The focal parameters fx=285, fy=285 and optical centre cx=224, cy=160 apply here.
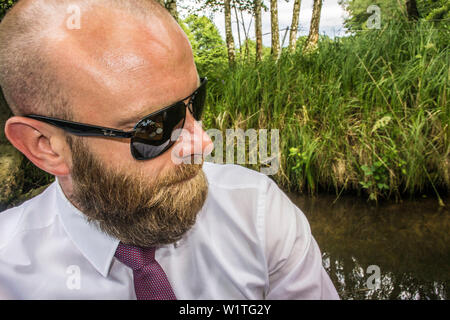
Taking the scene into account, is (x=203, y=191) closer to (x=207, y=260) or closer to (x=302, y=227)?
(x=207, y=260)

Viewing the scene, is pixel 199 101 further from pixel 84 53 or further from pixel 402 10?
pixel 402 10

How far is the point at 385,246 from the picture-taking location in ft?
7.55

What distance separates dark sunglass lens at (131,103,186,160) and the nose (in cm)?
3

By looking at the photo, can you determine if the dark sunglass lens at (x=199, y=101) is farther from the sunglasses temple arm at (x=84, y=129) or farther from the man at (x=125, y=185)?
the sunglasses temple arm at (x=84, y=129)

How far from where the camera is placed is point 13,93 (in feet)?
3.16

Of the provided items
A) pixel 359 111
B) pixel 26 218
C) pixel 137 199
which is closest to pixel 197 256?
pixel 137 199

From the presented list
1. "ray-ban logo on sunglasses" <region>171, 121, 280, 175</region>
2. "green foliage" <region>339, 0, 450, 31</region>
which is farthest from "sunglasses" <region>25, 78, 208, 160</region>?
"green foliage" <region>339, 0, 450, 31</region>

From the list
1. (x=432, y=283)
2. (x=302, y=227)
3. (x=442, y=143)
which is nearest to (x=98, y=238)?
(x=302, y=227)

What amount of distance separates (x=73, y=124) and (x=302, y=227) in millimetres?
910

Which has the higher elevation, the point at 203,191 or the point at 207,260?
the point at 203,191

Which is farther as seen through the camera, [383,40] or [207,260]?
[383,40]

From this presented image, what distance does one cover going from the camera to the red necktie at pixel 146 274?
1008 millimetres

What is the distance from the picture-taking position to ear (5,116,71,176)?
963 millimetres

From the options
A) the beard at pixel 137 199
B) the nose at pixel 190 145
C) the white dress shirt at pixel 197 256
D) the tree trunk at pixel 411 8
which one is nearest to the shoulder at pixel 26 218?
the white dress shirt at pixel 197 256
